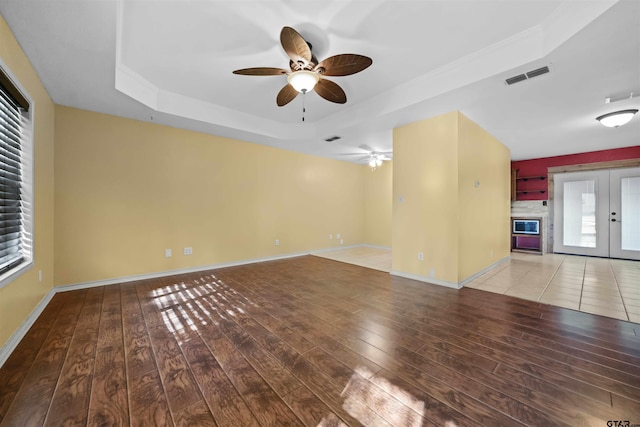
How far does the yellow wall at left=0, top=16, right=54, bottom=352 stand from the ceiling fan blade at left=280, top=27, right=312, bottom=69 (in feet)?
7.15

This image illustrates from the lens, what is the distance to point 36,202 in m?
2.70

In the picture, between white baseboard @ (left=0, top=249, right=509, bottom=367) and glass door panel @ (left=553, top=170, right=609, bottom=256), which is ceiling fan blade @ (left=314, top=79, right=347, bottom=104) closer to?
white baseboard @ (left=0, top=249, right=509, bottom=367)

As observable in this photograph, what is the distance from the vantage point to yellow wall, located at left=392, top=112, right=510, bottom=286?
3.62m

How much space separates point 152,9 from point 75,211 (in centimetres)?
300

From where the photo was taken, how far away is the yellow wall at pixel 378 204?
23.7ft

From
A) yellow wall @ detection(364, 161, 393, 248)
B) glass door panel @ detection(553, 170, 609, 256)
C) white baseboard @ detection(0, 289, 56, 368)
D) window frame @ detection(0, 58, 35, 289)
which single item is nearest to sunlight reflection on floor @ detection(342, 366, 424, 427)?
white baseboard @ detection(0, 289, 56, 368)

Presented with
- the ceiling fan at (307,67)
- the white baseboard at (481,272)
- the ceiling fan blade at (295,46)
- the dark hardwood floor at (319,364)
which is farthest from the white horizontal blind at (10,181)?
the white baseboard at (481,272)

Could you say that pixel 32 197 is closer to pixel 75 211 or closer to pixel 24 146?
pixel 24 146

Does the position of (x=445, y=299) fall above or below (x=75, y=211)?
below

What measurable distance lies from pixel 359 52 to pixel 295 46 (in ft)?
2.93

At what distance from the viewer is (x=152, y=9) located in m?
2.14

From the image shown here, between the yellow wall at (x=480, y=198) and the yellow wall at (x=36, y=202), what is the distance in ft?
16.2

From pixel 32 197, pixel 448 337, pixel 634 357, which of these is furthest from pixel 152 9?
pixel 634 357

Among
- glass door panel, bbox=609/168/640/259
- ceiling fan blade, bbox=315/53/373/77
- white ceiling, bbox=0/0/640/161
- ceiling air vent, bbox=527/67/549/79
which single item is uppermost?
white ceiling, bbox=0/0/640/161
